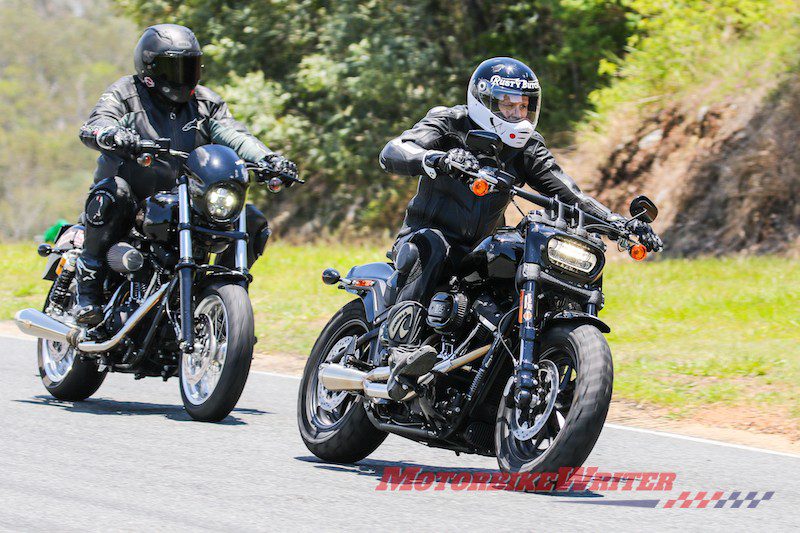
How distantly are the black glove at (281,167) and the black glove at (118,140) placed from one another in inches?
34.7

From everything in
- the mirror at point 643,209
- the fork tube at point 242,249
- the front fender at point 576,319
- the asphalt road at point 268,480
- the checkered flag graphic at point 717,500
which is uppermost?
the mirror at point 643,209

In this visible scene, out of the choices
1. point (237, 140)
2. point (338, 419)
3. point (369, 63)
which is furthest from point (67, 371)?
point (369, 63)

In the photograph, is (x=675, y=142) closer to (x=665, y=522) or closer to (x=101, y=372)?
(x=101, y=372)

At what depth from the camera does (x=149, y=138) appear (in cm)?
911

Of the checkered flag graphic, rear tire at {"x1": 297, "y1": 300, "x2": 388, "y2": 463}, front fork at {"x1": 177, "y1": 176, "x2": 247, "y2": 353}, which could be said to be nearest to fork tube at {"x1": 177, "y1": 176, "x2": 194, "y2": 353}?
front fork at {"x1": 177, "y1": 176, "x2": 247, "y2": 353}

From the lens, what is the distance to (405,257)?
22.7 ft

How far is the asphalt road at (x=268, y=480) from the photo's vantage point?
5.67 metres

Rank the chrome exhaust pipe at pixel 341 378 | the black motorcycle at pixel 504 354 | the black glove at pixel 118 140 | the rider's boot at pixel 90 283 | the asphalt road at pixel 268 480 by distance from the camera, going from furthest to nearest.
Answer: the rider's boot at pixel 90 283, the black glove at pixel 118 140, the chrome exhaust pipe at pixel 341 378, the black motorcycle at pixel 504 354, the asphalt road at pixel 268 480

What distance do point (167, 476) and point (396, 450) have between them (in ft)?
5.35

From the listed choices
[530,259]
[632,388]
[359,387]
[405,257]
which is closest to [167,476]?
[359,387]

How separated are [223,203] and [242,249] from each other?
331 millimetres

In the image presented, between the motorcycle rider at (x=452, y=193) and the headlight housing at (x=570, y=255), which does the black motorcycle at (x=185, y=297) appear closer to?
the motorcycle rider at (x=452, y=193)

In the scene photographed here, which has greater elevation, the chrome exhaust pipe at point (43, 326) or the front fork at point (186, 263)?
the front fork at point (186, 263)

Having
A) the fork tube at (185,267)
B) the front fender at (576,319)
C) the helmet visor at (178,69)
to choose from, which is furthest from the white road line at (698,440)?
the helmet visor at (178,69)
